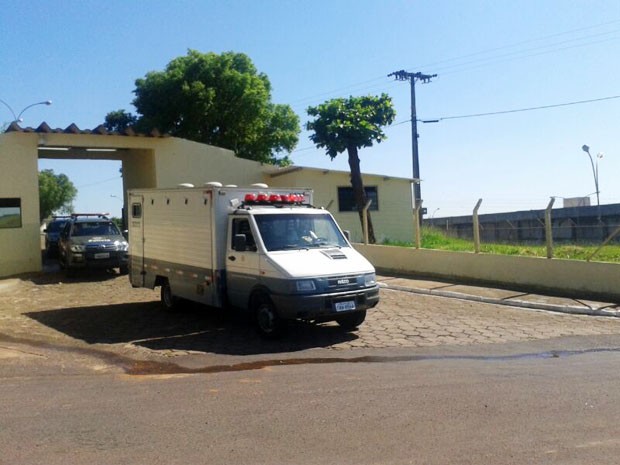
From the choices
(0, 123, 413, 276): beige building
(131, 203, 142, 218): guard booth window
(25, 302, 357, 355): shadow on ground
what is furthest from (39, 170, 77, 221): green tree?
(25, 302, 357, 355): shadow on ground

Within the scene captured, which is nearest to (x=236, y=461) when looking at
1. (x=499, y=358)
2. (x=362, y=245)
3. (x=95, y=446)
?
(x=95, y=446)

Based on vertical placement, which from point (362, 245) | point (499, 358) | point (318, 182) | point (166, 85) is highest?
point (166, 85)

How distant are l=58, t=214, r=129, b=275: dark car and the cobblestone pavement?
3.63 metres

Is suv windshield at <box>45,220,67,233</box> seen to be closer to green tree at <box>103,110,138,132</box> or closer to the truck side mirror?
green tree at <box>103,110,138,132</box>

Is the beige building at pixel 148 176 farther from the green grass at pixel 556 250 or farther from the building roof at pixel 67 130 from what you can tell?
the green grass at pixel 556 250

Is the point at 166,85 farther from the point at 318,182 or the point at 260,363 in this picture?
the point at 260,363

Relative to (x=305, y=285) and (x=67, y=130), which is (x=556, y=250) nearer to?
(x=305, y=285)

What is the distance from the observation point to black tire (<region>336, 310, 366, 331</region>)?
10195 millimetres

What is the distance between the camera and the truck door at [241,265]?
391 inches

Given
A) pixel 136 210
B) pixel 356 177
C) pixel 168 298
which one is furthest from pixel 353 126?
pixel 168 298

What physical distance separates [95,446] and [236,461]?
1221 mm

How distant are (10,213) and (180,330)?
10672mm

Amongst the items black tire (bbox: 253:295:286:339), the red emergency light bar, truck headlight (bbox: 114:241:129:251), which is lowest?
black tire (bbox: 253:295:286:339)

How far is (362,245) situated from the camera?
1970 centimetres
